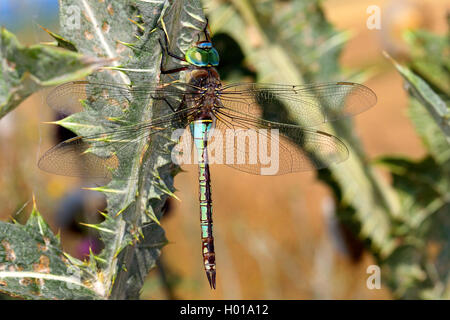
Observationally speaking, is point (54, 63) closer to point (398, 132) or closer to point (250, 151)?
point (250, 151)

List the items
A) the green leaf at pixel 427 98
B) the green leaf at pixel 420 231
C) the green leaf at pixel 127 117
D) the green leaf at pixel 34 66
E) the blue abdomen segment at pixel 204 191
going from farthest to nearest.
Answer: the green leaf at pixel 420 231, the blue abdomen segment at pixel 204 191, the green leaf at pixel 427 98, the green leaf at pixel 127 117, the green leaf at pixel 34 66

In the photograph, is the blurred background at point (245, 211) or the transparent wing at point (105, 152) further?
the blurred background at point (245, 211)

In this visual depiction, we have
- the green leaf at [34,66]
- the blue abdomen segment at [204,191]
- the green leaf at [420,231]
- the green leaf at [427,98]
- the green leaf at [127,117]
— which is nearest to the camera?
the green leaf at [34,66]

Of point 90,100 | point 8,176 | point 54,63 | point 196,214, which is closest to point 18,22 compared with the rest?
point 8,176

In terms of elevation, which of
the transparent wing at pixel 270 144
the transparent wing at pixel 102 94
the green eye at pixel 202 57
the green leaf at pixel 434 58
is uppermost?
the green leaf at pixel 434 58

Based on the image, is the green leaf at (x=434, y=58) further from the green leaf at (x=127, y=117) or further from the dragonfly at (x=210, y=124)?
the green leaf at (x=127, y=117)

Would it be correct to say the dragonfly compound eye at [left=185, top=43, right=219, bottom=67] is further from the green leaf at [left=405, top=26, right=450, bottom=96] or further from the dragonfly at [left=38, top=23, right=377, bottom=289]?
the green leaf at [left=405, top=26, right=450, bottom=96]

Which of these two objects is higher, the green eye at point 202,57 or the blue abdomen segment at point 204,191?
the green eye at point 202,57

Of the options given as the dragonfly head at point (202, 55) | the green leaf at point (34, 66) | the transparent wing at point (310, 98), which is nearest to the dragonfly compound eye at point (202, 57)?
the dragonfly head at point (202, 55)

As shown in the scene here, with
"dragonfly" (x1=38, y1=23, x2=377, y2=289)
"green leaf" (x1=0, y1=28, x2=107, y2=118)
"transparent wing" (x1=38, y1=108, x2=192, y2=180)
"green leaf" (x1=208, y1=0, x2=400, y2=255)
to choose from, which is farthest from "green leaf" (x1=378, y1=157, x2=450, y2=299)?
"green leaf" (x1=0, y1=28, x2=107, y2=118)
